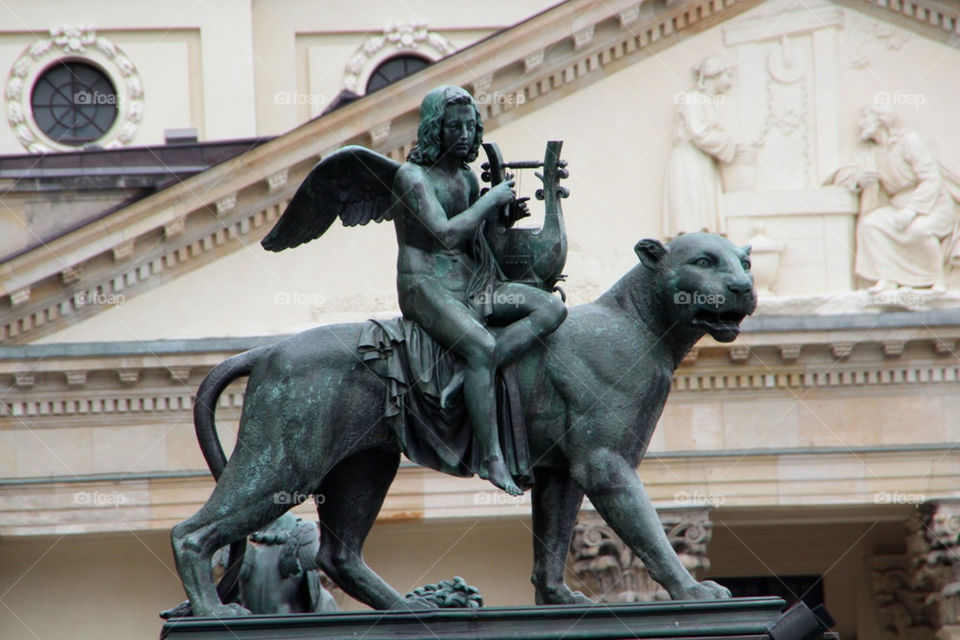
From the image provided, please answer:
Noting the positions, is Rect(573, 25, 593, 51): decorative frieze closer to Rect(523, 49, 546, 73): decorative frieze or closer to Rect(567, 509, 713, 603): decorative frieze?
Rect(523, 49, 546, 73): decorative frieze

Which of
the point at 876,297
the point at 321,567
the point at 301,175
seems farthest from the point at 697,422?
the point at 321,567

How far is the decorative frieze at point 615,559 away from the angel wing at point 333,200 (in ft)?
78.2

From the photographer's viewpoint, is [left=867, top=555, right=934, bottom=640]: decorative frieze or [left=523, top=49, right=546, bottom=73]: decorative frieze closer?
[left=523, top=49, right=546, bottom=73]: decorative frieze

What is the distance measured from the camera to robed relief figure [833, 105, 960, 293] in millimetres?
38969

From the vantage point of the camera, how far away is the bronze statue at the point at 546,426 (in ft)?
35.9

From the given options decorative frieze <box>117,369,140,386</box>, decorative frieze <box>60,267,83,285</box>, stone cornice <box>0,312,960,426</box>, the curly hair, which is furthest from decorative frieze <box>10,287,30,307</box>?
the curly hair

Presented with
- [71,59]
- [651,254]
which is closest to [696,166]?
[71,59]

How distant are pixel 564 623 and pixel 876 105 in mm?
29691

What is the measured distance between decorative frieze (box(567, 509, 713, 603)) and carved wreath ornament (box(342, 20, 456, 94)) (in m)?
12.8

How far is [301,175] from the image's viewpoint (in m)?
37.2

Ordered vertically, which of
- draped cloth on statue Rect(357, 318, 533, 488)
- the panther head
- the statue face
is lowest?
draped cloth on statue Rect(357, 318, 533, 488)

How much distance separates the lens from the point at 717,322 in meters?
11.1

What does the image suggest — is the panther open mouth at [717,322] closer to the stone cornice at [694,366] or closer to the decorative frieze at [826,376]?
the stone cornice at [694,366]

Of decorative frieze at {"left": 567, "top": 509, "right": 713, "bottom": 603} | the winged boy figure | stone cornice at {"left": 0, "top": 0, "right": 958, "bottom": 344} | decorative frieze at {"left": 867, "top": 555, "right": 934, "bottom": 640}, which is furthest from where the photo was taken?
decorative frieze at {"left": 867, "top": 555, "right": 934, "bottom": 640}
